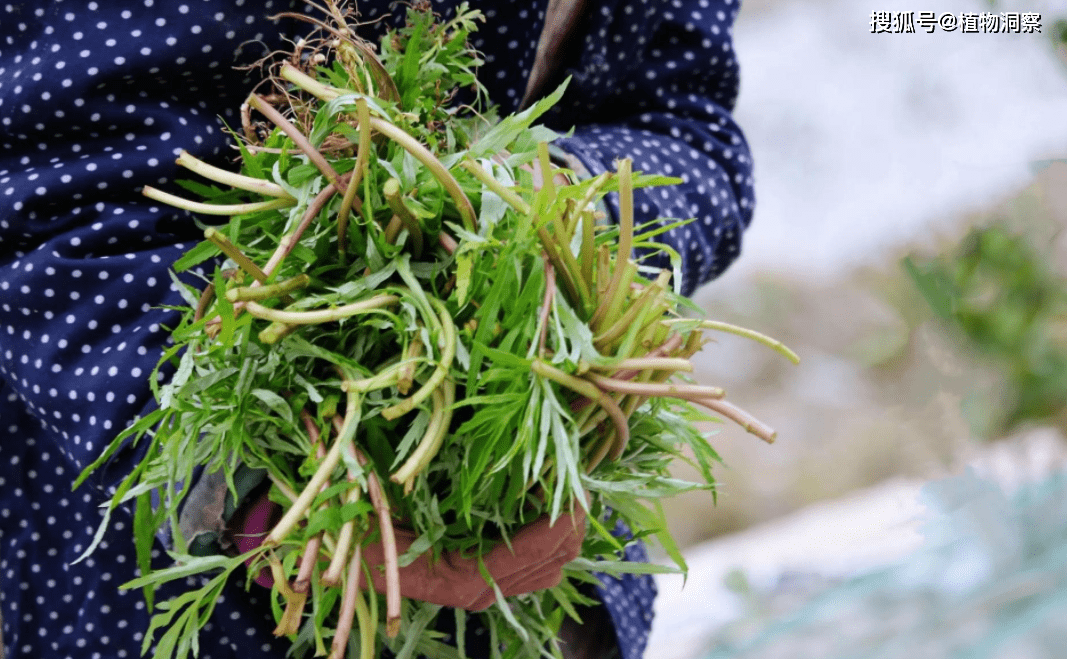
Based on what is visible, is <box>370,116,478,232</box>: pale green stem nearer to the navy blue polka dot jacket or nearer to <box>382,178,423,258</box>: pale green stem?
<box>382,178,423,258</box>: pale green stem

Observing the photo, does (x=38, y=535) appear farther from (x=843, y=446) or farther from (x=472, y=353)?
(x=843, y=446)

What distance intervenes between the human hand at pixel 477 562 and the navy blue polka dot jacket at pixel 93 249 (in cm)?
12

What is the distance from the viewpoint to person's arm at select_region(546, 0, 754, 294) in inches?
28.0

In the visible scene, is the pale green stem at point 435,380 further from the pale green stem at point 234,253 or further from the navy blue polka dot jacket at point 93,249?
the navy blue polka dot jacket at point 93,249

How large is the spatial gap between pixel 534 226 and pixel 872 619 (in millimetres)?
1358

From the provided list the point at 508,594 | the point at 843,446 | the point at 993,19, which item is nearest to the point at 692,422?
the point at 508,594

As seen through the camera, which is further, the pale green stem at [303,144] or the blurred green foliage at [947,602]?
the blurred green foliage at [947,602]

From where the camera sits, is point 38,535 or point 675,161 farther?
point 675,161

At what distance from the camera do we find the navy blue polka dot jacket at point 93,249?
53 centimetres

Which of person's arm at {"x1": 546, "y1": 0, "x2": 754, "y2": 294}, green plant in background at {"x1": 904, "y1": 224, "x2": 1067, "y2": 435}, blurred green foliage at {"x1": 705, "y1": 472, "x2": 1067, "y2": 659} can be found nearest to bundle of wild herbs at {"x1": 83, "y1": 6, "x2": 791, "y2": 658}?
person's arm at {"x1": 546, "y1": 0, "x2": 754, "y2": 294}

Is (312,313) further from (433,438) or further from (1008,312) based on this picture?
(1008,312)

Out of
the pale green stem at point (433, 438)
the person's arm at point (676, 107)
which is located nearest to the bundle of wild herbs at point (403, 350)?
the pale green stem at point (433, 438)

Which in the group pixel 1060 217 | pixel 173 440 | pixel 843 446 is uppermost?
pixel 173 440

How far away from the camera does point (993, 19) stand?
1.88 metres
